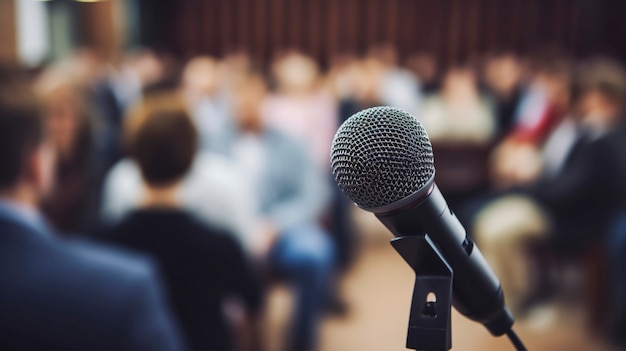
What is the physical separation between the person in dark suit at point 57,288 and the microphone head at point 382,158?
0.88 metres

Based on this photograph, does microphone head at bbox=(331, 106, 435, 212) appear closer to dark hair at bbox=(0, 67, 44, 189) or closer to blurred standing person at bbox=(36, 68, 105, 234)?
dark hair at bbox=(0, 67, 44, 189)

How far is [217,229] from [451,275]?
160 cm

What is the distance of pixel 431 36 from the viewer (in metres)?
11.3

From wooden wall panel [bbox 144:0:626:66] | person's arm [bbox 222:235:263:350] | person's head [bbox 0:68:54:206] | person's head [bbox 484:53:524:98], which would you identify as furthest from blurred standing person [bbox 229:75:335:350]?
wooden wall panel [bbox 144:0:626:66]

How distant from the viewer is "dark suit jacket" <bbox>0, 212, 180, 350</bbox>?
54.2 inches

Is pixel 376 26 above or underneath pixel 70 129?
underneath

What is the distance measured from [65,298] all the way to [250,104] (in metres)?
2.48

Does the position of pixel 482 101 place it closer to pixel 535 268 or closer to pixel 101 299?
pixel 535 268

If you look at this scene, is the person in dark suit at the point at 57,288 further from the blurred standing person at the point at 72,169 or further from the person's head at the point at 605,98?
the person's head at the point at 605,98

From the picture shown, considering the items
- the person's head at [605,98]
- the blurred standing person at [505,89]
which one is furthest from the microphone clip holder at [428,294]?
the blurred standing person at [505,89]

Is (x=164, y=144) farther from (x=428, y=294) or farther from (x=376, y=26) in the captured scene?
(x=376, y=26)


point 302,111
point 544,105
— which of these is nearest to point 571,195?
point 544,105

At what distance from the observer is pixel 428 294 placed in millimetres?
689

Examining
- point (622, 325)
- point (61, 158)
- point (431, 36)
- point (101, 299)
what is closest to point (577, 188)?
point (622, 325)
